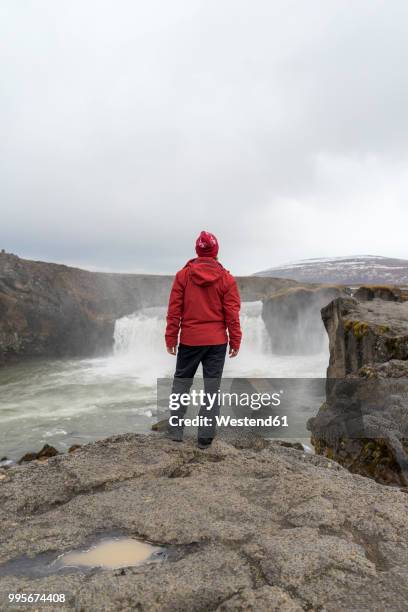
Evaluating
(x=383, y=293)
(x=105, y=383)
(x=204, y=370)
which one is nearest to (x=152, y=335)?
(x=105, y=383)

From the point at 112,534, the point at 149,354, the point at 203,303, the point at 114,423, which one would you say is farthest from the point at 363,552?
the point at 149,354

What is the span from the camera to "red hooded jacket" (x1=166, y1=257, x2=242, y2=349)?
4832 mm

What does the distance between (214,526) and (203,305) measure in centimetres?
236

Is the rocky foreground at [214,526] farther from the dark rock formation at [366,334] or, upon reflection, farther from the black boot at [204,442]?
the dark rock formation at [366,334]

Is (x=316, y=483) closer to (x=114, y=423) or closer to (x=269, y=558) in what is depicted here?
(x=269, y=558)

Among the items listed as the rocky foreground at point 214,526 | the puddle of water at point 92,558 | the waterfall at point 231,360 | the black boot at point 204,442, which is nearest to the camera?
the rocky foreground at point 214,526

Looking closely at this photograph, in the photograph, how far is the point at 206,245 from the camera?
4.87 metres

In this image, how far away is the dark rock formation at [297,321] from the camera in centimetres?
3039

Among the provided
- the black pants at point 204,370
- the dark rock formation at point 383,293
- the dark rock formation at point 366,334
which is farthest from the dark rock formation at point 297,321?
the black pants at point 204,370

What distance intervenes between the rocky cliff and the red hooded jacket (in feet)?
99.9

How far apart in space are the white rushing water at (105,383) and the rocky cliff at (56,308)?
8.07ft

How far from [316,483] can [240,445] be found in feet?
4.49

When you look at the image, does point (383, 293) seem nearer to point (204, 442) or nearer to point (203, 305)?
point (203, 305)

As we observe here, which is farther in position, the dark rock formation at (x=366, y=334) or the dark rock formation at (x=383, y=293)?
the dark rock formation at (x=383, y=293)
